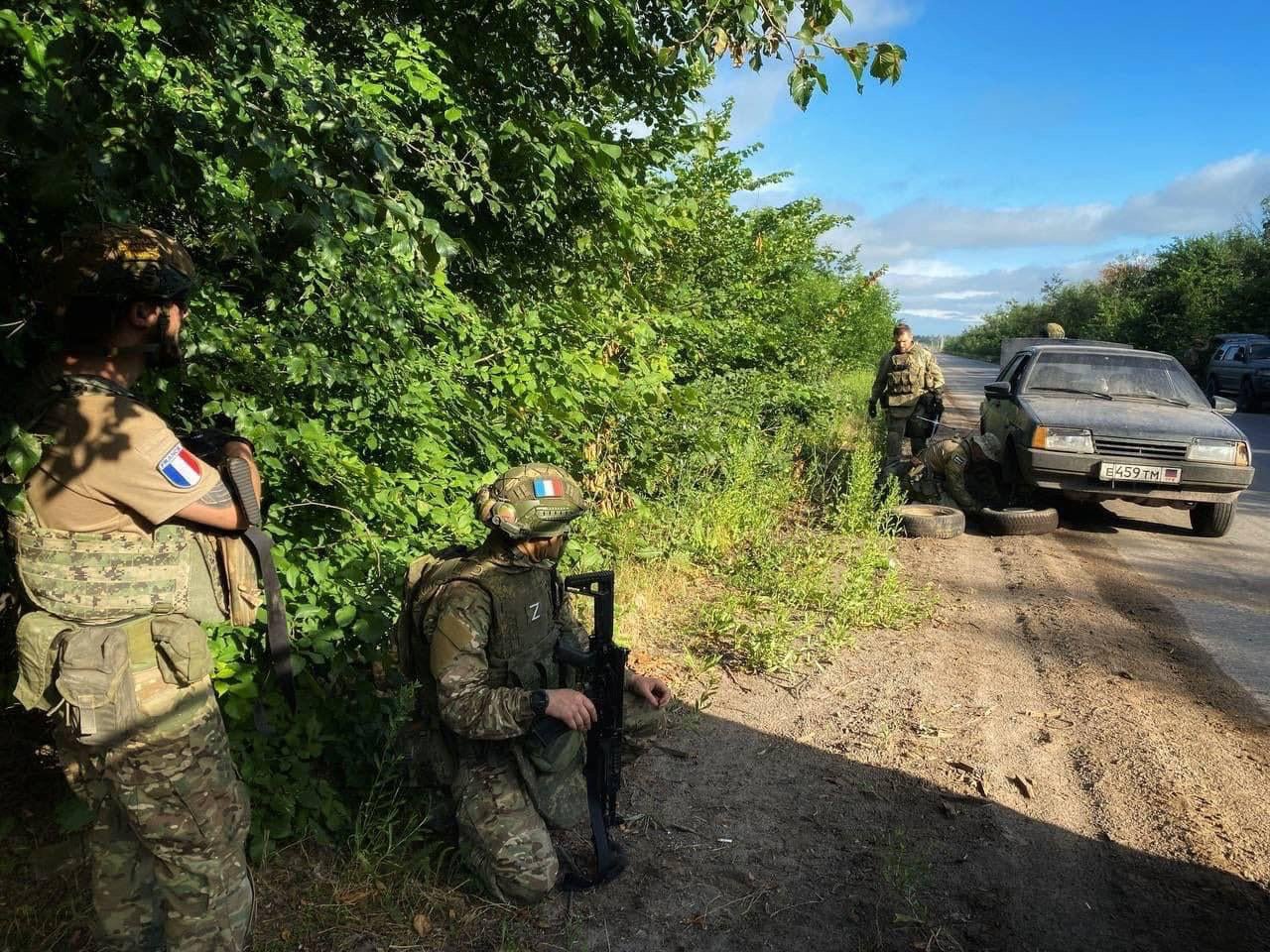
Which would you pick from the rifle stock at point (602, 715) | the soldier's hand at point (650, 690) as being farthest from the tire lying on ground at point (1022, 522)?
the rifle stock at point (602, 715)

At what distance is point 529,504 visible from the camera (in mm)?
2629

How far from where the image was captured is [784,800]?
10.6 feet

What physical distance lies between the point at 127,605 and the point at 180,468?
0.33 m

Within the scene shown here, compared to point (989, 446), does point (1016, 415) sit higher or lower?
higher

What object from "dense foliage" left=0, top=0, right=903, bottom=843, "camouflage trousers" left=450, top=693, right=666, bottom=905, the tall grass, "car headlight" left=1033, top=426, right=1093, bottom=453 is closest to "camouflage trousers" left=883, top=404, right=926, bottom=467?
the tall grass

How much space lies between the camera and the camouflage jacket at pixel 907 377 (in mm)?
9008

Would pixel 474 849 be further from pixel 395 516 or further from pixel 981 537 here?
pixel 981 537

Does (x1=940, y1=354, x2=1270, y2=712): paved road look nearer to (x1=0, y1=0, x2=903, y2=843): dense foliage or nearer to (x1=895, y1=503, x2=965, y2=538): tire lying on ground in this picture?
(x1=895, y1=503, x2=965, y2=538): tire lying on ground

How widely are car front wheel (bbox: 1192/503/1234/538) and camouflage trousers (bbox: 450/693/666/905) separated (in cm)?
664

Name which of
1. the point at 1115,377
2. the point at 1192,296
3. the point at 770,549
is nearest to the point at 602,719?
the point at 770,549

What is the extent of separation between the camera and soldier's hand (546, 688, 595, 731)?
8.18 ft

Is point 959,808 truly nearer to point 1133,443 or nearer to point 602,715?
point 602,715

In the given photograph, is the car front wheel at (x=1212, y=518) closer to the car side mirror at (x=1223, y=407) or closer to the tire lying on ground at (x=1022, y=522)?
the car side mirror at (x=1223, y=407)

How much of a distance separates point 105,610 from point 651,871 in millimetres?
1898
